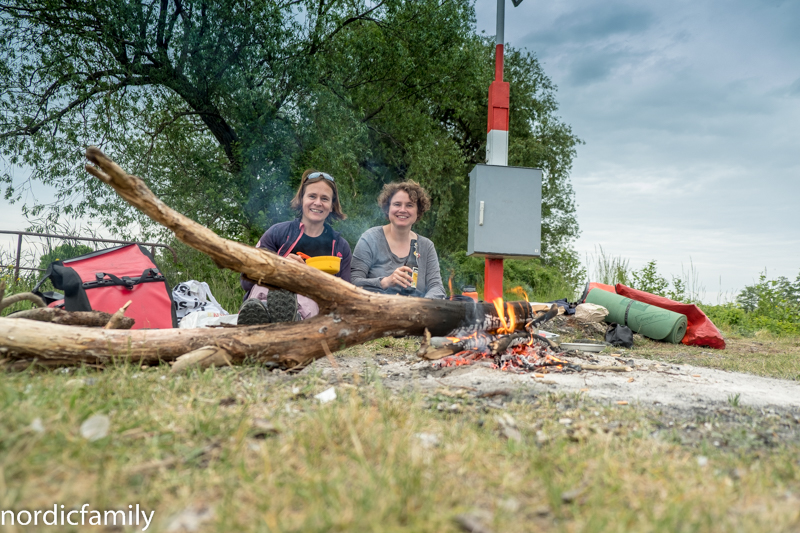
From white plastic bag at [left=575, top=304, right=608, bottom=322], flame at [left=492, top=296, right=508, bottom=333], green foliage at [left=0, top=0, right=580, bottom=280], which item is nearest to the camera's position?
flame at [left=492, top=296, right=508, bottom=333]

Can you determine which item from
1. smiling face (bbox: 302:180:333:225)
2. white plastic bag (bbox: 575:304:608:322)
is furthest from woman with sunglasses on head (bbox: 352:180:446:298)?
white plastic bag (bbox: 575:304:608:322)

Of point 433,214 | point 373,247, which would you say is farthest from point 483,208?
point 433,214

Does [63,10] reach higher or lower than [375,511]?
higher

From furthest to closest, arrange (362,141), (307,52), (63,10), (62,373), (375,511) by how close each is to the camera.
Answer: (362,141) < (307,52) < (63,10) < (62,373) < (375,511)

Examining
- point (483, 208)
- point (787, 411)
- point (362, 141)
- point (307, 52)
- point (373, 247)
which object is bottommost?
point (787, 411)

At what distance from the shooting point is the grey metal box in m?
7.01

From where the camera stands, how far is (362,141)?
454 inches

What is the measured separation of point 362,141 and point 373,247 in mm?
6895

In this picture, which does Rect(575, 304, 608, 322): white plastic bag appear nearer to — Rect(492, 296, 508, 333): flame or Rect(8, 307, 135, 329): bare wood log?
Rect(492, 296, 508, 333): flame

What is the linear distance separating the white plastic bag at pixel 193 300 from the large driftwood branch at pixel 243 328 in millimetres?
2953

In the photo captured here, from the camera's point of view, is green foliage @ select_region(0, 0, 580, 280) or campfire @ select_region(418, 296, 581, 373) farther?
green foliage @ select_region(0, 0, 580, 280)

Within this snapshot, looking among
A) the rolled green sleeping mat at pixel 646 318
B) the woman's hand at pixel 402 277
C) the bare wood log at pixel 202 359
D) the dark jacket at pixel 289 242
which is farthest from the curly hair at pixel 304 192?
the rolled green sleeping mat at pixel 646 318

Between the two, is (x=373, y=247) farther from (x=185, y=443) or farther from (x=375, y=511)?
(x=375, y=511)

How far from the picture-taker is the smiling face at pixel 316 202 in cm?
474
